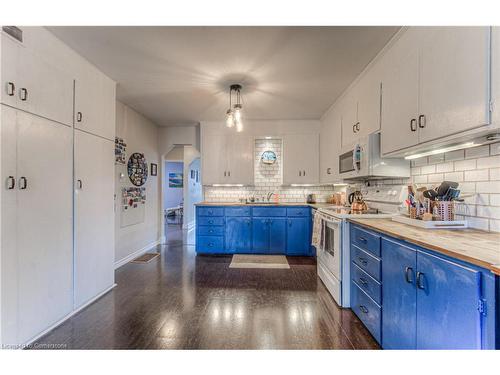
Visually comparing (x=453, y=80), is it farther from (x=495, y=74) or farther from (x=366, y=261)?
(x=366, y=261)

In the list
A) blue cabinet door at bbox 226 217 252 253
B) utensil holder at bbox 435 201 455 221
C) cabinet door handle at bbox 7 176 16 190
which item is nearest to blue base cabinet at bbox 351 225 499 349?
utensil holder at bbox 435 201 455 221

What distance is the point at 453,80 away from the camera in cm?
139

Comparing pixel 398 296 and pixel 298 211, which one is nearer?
pixel 398 296

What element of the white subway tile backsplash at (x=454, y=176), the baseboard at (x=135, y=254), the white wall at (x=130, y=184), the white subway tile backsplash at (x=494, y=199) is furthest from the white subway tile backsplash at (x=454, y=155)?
the baseboard at (x=135, y=254)

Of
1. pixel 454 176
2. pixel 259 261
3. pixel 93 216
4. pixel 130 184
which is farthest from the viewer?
pixel 130 184

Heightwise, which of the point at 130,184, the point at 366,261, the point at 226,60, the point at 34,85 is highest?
the point at 226,60

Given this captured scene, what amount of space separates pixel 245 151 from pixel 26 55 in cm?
318

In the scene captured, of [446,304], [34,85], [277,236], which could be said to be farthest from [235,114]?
[446,304]

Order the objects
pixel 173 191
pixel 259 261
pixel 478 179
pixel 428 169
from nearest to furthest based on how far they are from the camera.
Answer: pixel 478 179 < pixel 428 169 < pixel 259 261 < pixel 173 191

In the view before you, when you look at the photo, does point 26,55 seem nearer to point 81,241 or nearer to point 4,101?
point 4,101

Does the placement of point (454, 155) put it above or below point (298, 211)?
above

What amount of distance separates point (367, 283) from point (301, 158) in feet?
9.42

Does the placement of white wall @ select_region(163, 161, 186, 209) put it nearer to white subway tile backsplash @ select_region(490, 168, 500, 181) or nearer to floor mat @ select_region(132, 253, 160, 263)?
floor mat @ select_region(132, 253, 160, 263)

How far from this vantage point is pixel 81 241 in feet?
7.48
